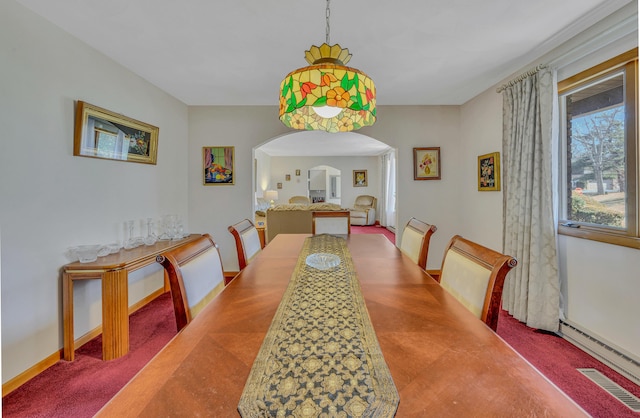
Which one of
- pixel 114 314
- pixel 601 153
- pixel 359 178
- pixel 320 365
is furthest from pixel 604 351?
pixel 359 178

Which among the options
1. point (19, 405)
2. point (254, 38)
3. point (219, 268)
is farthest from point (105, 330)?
point (254, 38)

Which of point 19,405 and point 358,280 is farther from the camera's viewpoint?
point 19,405

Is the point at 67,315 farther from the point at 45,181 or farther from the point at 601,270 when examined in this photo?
the point at 601,270

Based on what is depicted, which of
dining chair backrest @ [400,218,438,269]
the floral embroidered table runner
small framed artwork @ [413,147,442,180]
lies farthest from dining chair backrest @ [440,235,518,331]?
small framed artwork @ [413,147,442,180]

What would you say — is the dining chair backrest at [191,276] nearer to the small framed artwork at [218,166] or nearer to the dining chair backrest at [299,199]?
A: the small framed artwork at [218,166]

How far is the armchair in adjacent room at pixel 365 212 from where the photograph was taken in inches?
321

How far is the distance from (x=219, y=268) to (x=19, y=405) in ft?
4.52

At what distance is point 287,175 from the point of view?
917cm

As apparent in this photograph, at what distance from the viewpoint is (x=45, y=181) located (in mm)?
1850

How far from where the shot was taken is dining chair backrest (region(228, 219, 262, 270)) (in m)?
1.96

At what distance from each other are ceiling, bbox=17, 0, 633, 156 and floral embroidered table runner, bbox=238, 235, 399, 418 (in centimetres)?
175

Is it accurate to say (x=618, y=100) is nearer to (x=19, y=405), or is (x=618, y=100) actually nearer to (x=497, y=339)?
(x=497, y=339)

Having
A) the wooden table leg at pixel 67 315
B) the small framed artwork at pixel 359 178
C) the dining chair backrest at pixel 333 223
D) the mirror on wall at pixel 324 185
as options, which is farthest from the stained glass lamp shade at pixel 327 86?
the mirror on wall at pixel 324 185

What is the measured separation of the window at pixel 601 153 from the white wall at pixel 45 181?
12.3 ft
